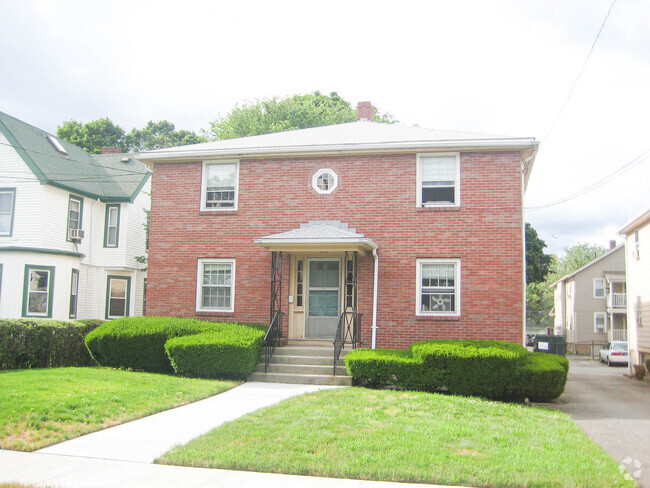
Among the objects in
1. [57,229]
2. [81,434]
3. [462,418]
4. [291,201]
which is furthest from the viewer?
[57,229]

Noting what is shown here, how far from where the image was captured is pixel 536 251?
1807 inches

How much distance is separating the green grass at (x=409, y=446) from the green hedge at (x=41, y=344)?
7.31 m

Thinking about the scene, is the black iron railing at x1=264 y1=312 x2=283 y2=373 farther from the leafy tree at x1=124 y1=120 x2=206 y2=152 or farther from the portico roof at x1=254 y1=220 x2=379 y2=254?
the leafy tree at x1=124 y1=120 x2=206 y2=152

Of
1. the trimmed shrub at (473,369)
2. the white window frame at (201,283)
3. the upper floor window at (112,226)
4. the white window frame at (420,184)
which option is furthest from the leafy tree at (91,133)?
the trimmed shrub at (473,369)

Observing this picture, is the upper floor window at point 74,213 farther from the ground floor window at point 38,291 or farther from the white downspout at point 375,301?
the white downspout at point 375,301

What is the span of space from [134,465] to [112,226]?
1996 centimetres

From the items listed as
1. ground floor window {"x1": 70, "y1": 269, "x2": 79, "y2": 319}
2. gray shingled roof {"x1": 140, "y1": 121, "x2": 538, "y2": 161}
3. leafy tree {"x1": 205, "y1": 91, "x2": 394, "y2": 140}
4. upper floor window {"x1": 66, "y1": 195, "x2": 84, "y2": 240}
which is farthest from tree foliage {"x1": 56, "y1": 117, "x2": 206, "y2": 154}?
gray shingled roof {"x1": 140, "y1": 121, "x2": 538, "y2": 161}

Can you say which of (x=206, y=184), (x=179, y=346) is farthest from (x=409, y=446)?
(x=206, y=184)

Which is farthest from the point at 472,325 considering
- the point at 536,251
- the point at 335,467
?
the point at 536,251

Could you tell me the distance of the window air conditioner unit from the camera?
2353cm

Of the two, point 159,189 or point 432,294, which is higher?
point 159,189

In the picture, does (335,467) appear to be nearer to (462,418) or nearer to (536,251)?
(462,418)

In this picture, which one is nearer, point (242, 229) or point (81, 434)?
point (81, 434)

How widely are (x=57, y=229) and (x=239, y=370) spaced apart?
13.3 meters
